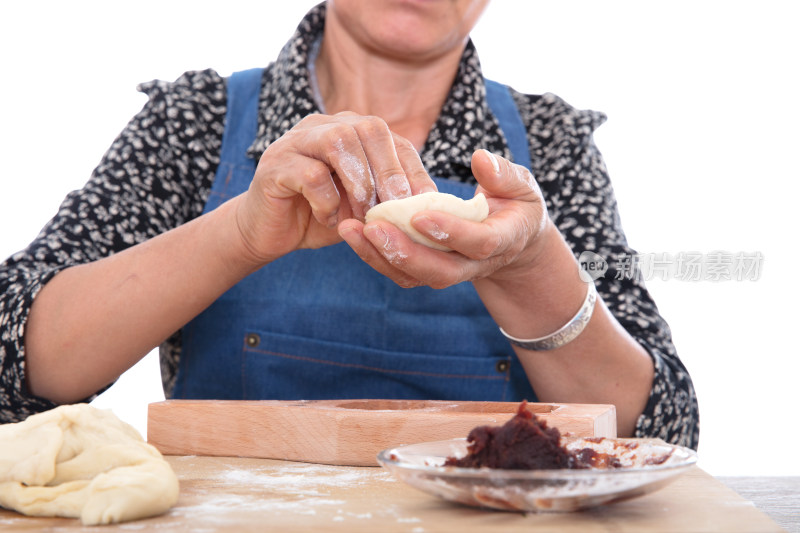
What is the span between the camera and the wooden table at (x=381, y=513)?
2.27ft

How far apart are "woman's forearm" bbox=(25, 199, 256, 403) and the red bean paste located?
2.08 feet

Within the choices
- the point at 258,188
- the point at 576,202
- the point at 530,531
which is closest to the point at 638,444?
the point at 530,531

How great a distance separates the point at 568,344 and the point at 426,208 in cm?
43

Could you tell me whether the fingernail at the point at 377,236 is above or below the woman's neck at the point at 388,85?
below

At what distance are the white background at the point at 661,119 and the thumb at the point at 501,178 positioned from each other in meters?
1.68

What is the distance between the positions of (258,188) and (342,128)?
15cm

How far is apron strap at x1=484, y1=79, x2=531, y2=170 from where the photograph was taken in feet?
5.48

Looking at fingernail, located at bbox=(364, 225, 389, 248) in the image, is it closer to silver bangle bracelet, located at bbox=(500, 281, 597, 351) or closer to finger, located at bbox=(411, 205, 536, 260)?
finger, located at bbox=(411, 205, 536, 260)

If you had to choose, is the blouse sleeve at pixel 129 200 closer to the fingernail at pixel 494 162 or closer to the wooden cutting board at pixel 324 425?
the wooden cutting board at pixel 324 425

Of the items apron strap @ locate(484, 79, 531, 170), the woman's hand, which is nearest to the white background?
apron strap @ locate(484, 79, 531, 170)

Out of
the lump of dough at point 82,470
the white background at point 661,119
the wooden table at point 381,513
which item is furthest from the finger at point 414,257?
the white background at point 661,119

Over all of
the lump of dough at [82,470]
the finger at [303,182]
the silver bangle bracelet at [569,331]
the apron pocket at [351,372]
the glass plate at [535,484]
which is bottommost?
the apron pocket at [351,372]

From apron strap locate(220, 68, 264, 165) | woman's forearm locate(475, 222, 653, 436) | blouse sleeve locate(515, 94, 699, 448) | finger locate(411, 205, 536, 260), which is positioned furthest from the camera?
apron strap locate(220, 68, 264, 165)

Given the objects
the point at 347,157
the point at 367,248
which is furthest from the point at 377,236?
the point at 347,157
